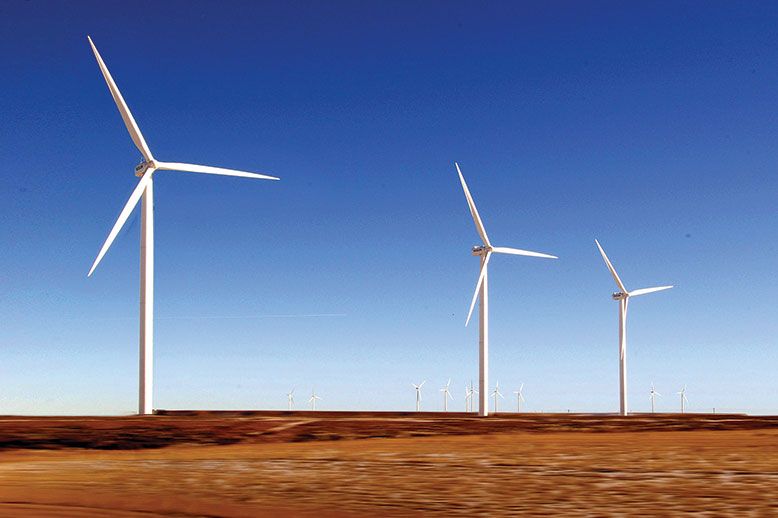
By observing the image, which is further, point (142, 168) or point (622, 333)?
point (622, 333)

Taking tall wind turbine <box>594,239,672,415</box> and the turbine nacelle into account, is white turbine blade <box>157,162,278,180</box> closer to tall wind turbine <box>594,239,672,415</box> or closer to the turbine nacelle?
the turbine nacelle

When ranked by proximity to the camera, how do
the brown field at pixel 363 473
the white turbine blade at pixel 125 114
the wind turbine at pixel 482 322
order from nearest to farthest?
the brown field at pixel 363 473
the white turbine blade at pixel 125 114
the wind turbine at pixel 482 322

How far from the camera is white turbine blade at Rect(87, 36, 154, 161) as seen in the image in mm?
63156

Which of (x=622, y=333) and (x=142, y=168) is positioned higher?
(x=142, y=168)

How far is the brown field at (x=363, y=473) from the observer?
686 inches

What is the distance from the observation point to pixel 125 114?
65000 millimetres

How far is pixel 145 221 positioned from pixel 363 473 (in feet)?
136

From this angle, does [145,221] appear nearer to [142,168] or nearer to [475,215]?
[142,168]

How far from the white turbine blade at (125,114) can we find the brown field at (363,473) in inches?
1084

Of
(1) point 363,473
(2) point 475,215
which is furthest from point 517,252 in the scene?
(1) point 363,473

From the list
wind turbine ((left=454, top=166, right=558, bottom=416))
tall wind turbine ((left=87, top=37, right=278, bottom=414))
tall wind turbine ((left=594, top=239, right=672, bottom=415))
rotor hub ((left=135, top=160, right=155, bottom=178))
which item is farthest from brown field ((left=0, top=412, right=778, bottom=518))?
tall wind turbine ((left=594, top=239, right=672, bottom=415))

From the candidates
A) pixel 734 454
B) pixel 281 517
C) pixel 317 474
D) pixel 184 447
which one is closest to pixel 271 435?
pixel 184 447

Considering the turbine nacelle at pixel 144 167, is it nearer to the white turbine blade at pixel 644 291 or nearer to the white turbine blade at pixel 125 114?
the white turbine blade at pixel 125 114

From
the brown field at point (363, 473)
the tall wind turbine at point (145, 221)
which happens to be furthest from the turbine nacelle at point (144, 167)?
the brown field at point (363, 473)
